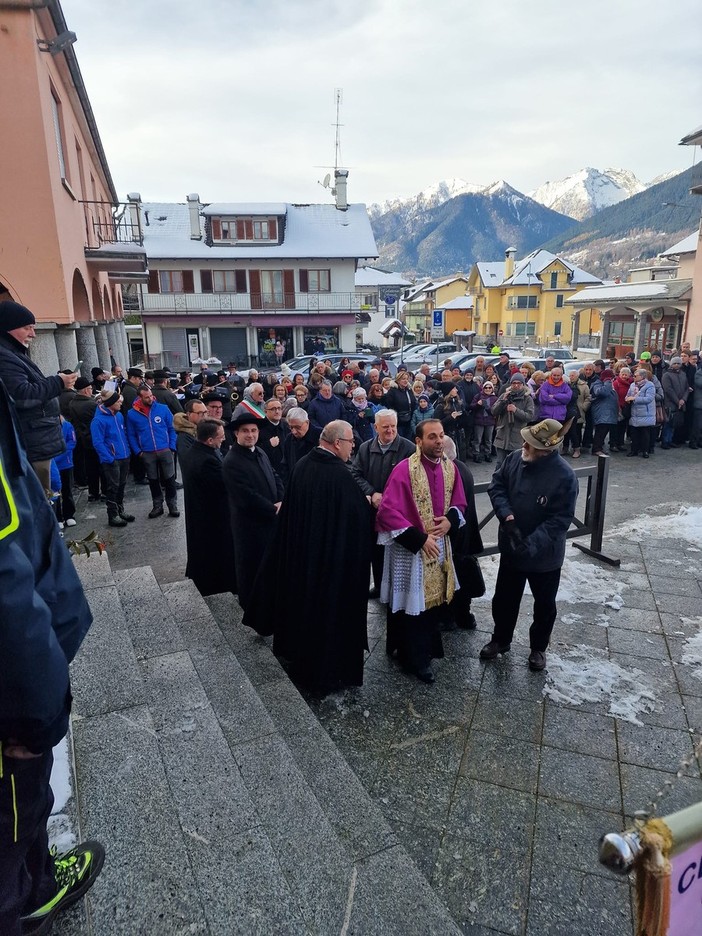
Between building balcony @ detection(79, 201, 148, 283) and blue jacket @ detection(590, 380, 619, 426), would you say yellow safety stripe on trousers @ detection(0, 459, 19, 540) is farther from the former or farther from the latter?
building balcony @ detection(79, 201, 148, 283)

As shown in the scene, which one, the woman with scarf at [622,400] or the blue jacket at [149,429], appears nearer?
the blue jacket at [149,429]

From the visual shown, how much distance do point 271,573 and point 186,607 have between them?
1.12 m

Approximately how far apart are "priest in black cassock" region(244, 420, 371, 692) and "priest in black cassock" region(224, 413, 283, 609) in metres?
0.75

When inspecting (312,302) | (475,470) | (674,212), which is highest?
(674,212)

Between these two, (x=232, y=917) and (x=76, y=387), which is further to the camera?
(x=76, y=387)

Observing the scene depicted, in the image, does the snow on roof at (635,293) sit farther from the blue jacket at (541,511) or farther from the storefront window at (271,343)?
the blue jacket at (541,511)

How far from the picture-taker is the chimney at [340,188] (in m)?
37.2

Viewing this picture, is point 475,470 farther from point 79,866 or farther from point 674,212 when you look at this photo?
point 674,212

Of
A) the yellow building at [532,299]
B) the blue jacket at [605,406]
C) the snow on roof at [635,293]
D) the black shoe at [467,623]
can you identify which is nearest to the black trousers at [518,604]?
the black shoe at [467,623]

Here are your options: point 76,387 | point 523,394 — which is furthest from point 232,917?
point 523,394

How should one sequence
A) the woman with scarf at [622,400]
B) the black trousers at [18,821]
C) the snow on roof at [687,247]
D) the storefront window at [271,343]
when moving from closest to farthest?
1. the black trousers at [18,821]
2. the woman with scarf at [622,400]
3. the snow on roof at [687,247]
4. the storefront window at [271,343]

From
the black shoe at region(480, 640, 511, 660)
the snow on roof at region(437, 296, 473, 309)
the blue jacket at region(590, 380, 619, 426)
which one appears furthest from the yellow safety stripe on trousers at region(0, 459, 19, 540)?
the snow on roof at region(437, 296, 473, 309)

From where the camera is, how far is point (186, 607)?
16.3 ft

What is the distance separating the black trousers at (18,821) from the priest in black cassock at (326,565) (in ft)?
7.42
